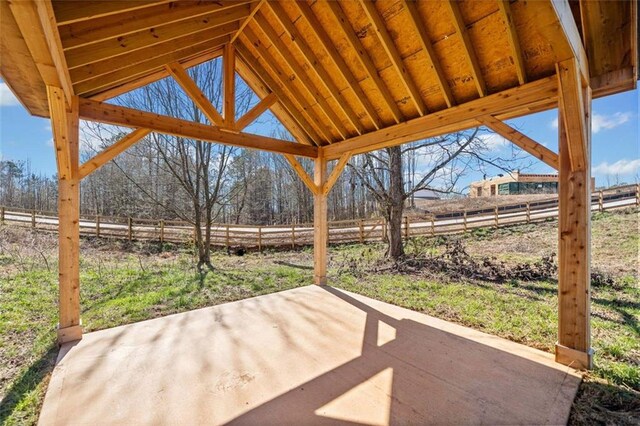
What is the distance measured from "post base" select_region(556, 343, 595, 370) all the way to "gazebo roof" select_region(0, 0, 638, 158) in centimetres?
235

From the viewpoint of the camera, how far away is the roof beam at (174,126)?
3.21m

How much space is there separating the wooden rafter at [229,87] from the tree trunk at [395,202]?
4440 millimetres

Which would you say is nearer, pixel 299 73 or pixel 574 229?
pixel 574 229

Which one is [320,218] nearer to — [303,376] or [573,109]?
[303,376]

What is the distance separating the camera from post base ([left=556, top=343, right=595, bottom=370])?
7.79 ft

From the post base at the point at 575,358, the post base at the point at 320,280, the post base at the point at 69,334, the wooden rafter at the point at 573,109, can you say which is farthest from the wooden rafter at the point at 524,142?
the post base at the point at 69,334

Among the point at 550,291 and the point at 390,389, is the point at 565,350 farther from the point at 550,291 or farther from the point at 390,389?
the point at 550,291

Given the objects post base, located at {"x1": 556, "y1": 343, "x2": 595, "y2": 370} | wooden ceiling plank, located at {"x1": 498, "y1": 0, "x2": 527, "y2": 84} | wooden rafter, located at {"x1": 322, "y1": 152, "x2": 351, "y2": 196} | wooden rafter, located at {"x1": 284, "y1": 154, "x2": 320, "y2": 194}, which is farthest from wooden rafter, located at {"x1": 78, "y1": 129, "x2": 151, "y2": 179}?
post base, located at {"x1": 556, "y1": 343, "x2": 595, "y2": 370}

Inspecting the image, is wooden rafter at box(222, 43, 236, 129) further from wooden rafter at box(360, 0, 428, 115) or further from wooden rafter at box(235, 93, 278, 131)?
wooden rafter at box(360, 0, 428, 115)

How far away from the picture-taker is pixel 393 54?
A: 10.1 ft

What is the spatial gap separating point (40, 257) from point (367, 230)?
10.1 meters

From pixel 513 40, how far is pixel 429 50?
76cm

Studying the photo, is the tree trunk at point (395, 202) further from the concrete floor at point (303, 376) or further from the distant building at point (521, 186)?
the distant building at point (521, 186)

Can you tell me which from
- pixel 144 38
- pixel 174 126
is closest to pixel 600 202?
pixel 174 126
